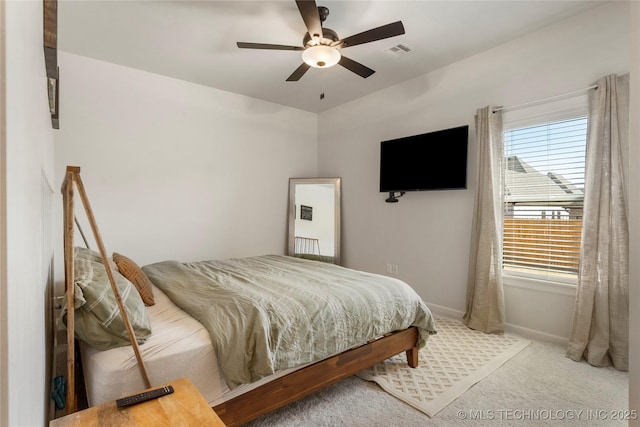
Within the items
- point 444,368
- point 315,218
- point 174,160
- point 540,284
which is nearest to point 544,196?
point 540,284

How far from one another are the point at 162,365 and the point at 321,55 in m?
2.21

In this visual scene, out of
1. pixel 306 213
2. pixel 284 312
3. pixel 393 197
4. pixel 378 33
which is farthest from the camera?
pixel 306 213

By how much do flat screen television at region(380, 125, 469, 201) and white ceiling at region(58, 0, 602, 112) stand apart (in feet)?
2.60

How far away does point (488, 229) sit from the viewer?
3119 millimetres

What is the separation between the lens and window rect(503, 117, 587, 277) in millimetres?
2771

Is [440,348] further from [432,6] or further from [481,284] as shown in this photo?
[432,6]

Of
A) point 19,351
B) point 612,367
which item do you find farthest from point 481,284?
point 19,351

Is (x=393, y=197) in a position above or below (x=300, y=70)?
below

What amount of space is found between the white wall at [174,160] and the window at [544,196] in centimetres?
291

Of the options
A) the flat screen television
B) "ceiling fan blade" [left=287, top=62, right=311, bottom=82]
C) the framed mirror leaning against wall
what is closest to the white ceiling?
"ceiling fan blade" [left=287, top=62, right=311, bottom=82]

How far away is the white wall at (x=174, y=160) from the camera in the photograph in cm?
322

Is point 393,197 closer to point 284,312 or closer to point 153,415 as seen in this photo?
point 284,312

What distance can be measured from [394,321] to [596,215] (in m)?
1.86

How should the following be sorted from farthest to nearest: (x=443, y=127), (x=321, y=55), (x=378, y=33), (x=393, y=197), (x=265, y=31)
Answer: (x=393, y=197) → (x=443, y=127) → (x=265, y=31) → (x=321, y=55) → (x=378, y=33)
